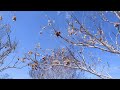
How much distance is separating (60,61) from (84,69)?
0.52 meters
